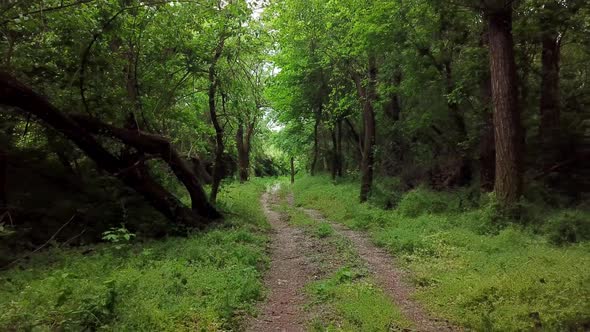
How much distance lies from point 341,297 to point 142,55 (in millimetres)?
9218

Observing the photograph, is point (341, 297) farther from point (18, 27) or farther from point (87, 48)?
point (18, 27)

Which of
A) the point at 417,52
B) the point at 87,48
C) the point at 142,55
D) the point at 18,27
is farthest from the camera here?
the point at 417,52

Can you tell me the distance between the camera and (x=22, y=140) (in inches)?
425

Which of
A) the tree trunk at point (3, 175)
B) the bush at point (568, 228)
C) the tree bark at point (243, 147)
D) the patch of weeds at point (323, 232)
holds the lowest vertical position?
the patch of weeds at point (323, 232)

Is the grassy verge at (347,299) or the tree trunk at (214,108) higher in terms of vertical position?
the tree trunk at (214,108)

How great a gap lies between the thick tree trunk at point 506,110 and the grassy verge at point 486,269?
972 mm

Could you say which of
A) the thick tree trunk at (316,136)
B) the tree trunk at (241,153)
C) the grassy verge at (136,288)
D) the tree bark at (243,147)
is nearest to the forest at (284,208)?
→ the grassy verge at (136,288)

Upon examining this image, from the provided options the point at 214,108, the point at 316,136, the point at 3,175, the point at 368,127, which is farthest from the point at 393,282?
the point at 316,136

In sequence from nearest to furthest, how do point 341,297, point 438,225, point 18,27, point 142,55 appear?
1. point 341,297
2. point 18,27
3. point 438,225
4. point 142,55

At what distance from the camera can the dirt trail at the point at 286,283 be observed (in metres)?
5.54

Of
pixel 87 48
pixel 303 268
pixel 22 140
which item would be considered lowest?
pixel 303 268

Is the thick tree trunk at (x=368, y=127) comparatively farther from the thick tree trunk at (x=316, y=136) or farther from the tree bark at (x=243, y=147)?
the tree bark at (x=243, y=147)

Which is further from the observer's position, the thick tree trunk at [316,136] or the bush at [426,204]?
the thick tree trunk at [316,136]

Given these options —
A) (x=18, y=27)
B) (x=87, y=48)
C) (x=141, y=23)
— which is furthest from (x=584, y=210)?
(x=18, y=27)
